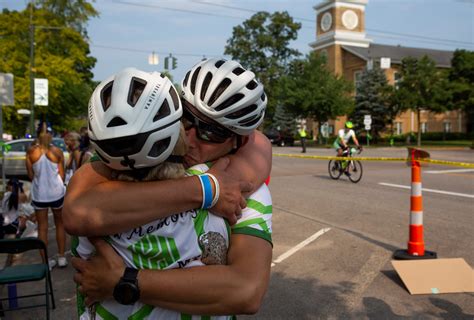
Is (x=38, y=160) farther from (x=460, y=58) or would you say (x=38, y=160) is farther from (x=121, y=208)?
(x=460, y=58)

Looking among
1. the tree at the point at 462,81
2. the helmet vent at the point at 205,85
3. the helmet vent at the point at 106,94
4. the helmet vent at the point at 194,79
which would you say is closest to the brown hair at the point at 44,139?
the helmet vent at the point at 194,79

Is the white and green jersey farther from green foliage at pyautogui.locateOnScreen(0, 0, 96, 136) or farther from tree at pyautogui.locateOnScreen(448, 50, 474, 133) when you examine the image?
tree at pyautogui.locateOnScreen(448, 50, 474, 133)

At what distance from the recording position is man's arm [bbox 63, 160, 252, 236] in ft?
4.69

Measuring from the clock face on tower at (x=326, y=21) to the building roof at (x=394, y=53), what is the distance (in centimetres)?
507

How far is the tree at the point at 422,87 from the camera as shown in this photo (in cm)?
4325

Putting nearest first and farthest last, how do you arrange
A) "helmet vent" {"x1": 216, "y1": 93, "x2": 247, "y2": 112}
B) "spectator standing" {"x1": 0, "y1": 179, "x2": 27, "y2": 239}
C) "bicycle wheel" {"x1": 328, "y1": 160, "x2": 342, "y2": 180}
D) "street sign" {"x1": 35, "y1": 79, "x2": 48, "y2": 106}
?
"helmet vent" {"x1": 216, "y1": 93, "x2": 247, "y2": 112}, "spectator standing" {"x1": 0, "y1": 179, "x2": 27, "y2": 239}, "bicycle wheel" {"x1": 328, "y1": 160, "x2": 342, "y2": 180}, "street sign" {"x1": 35, "y1": 79, "x2": 48, "y2": 106}

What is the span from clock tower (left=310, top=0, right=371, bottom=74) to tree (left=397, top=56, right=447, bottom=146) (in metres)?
22.5

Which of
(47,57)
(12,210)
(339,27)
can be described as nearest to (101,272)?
(12,210)

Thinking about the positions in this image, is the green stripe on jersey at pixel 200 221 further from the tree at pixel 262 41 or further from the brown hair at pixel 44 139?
the tree at pixel 262 41

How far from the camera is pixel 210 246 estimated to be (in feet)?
5.13

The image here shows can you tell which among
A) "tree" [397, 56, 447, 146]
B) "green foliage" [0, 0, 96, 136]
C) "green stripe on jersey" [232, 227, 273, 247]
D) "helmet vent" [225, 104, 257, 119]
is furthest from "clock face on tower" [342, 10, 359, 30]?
"green stripe on jersey" [232, 227, 273, 247]

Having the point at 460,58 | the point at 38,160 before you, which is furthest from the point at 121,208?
the point at 460,58

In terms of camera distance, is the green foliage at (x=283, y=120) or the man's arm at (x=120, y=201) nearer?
the man's arm at (x=120, y=201)

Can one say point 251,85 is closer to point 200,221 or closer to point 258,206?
point 258,206
